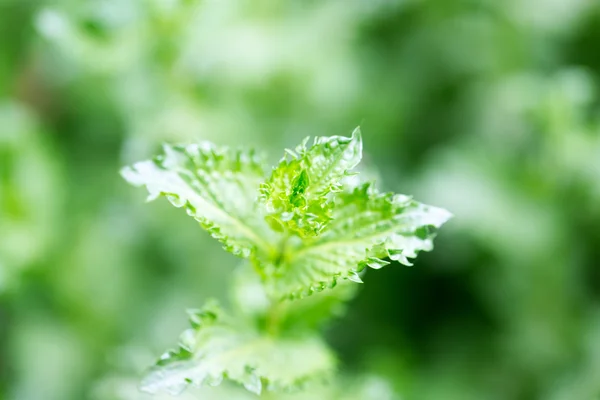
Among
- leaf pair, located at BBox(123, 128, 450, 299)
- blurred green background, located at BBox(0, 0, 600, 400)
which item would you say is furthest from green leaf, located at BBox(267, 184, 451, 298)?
blurred green background, located at BBox(0, 0, 600, 400)

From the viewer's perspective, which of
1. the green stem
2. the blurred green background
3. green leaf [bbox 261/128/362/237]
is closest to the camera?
green leaf [bbox 261/128/362/237]

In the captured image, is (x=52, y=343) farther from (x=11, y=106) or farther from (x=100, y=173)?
(x=11, y=106)

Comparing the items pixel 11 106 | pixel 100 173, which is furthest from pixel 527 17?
pixel 11 106

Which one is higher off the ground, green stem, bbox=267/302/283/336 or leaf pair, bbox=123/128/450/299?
leaf pair, bbox=123/128/450/299

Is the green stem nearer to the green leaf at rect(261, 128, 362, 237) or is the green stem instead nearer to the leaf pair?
the leaf pair

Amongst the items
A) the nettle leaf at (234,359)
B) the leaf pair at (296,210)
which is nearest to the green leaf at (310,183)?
the leaf pair at (296,210)

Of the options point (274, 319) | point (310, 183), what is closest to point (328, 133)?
point (274, 319)
